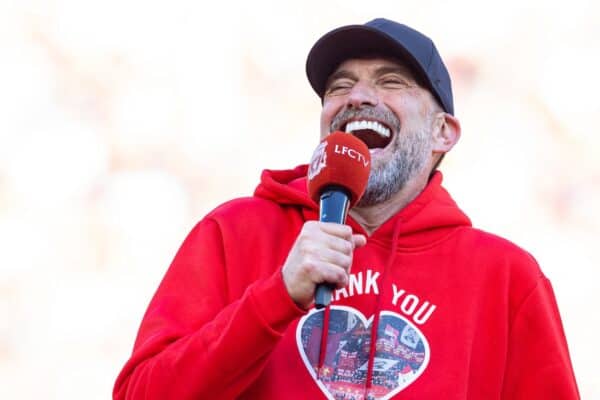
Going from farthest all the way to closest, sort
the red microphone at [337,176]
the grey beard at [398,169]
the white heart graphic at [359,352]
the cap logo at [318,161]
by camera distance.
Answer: the grey beard at [398,169] → the white heart graphic at [359,352] → the cap logo at [318,161] → the red microphone at [337,176]

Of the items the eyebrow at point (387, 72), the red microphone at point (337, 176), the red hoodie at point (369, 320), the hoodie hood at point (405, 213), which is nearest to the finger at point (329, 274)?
the red microphone at point (337, 176)

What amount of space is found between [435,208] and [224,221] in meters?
0.87

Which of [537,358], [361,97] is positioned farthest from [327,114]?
[537,358]

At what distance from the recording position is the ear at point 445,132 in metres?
4.96

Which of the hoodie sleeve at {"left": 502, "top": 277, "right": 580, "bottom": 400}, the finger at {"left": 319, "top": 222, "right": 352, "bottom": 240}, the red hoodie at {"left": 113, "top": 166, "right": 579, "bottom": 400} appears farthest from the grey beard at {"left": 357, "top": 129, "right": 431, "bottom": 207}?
the finger at {"left": 319, "top": 222, "right": 352, "bottom": 240}

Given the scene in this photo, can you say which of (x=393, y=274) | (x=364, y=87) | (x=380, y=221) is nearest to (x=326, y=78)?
(x=364, y=87)

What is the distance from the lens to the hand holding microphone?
3232mm

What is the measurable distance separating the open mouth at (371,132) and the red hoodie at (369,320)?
10.8 inches

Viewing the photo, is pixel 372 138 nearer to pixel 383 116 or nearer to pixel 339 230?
pixel 383 116

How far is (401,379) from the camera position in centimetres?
402

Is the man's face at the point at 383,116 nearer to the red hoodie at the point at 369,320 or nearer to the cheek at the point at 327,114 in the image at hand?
the cheek at the point at 327,114

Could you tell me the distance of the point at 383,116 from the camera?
4.64 meters

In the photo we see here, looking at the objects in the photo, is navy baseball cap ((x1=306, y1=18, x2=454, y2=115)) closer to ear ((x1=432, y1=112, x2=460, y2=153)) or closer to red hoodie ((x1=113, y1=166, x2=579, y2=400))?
ear ((x1=432, y1=112, x2=460, y2=153))

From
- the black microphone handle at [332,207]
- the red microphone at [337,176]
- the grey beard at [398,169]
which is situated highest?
the grey beard at [398,169]
